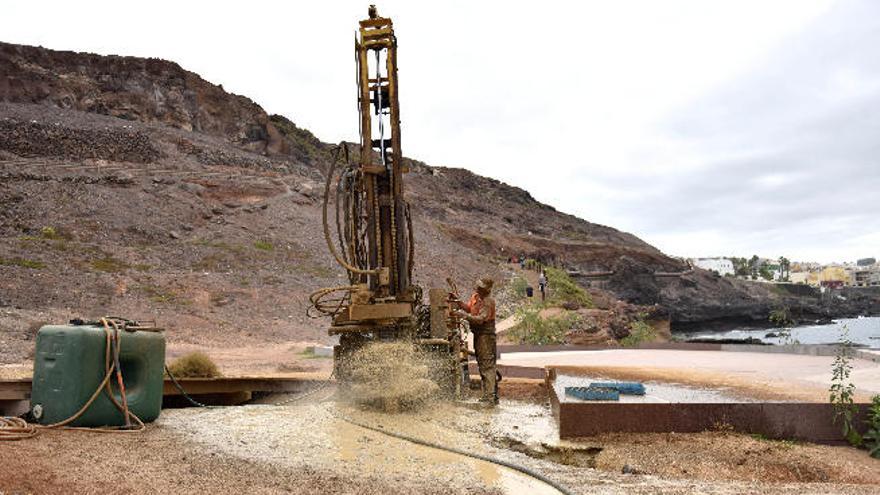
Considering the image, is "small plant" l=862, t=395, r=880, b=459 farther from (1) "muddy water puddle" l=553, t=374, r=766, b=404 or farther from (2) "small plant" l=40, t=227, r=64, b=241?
(2) "small plant" l=40, t=227, r=64, b=241

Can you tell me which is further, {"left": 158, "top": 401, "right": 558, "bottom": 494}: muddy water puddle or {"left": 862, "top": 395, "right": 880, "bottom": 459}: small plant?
{"left": 862, "top": 395, "right": 880, "bottom": 459}: small plant

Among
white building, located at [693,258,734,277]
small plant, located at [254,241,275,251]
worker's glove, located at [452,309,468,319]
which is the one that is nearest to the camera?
worker's glove, located at [452,309,468,319]

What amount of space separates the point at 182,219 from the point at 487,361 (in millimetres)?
34546

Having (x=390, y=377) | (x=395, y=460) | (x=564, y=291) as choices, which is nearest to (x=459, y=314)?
(x=390, y=377)

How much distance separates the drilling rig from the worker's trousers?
0.41 m

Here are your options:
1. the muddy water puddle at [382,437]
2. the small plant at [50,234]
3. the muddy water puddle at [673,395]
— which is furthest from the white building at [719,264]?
the muddy water puddle at [382,437]

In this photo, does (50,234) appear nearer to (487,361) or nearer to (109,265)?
(109,265)

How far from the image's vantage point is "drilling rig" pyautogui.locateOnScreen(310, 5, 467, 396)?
10500 mm

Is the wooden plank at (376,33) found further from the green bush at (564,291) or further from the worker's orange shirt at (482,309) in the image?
the green bush at (564,291)

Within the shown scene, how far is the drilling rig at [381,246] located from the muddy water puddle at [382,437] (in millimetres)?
961

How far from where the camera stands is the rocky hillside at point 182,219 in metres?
28.6

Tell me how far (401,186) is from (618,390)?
180 inches

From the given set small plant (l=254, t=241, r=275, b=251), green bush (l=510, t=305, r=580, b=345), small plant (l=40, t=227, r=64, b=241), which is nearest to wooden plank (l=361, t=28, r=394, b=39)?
green bush (l=510, t=305, r=580, b=345)

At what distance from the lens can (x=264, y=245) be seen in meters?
40.2
